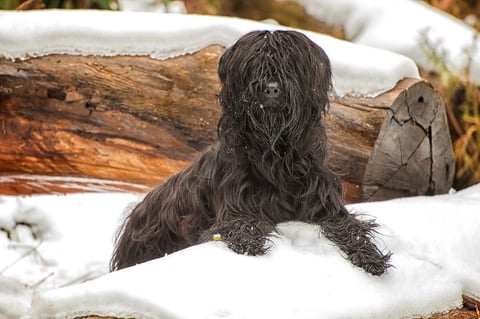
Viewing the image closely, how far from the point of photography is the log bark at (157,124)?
19.9 feet

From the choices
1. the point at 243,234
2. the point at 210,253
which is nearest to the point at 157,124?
the point at 243,234

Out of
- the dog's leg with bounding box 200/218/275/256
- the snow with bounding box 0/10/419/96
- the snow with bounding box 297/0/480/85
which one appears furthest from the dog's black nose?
the snow with bounding box 297/0/480/85

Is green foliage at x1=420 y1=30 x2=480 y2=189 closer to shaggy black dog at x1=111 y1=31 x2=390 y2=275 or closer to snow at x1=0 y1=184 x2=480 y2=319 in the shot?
snow at x1=0 y1=184 x2=480 y2=319

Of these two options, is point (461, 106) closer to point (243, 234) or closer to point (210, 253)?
point (243, 234)

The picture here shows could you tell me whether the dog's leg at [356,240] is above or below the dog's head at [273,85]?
below

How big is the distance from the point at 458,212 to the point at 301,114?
4.41ft

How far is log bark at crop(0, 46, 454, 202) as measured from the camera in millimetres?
6074

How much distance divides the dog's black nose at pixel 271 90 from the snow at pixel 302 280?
67cm

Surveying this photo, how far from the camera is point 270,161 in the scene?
473 centimetres

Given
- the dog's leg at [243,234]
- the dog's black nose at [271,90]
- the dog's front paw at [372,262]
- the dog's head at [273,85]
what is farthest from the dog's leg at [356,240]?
the dog's black nose at [271,90]

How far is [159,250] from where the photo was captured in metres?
5.33

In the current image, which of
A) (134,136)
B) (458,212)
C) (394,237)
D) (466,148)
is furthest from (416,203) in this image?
(466,148)

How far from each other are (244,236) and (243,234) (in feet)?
0.06

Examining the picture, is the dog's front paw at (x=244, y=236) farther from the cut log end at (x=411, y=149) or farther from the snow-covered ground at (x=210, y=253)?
the cut log end at (x=411, y=149)
